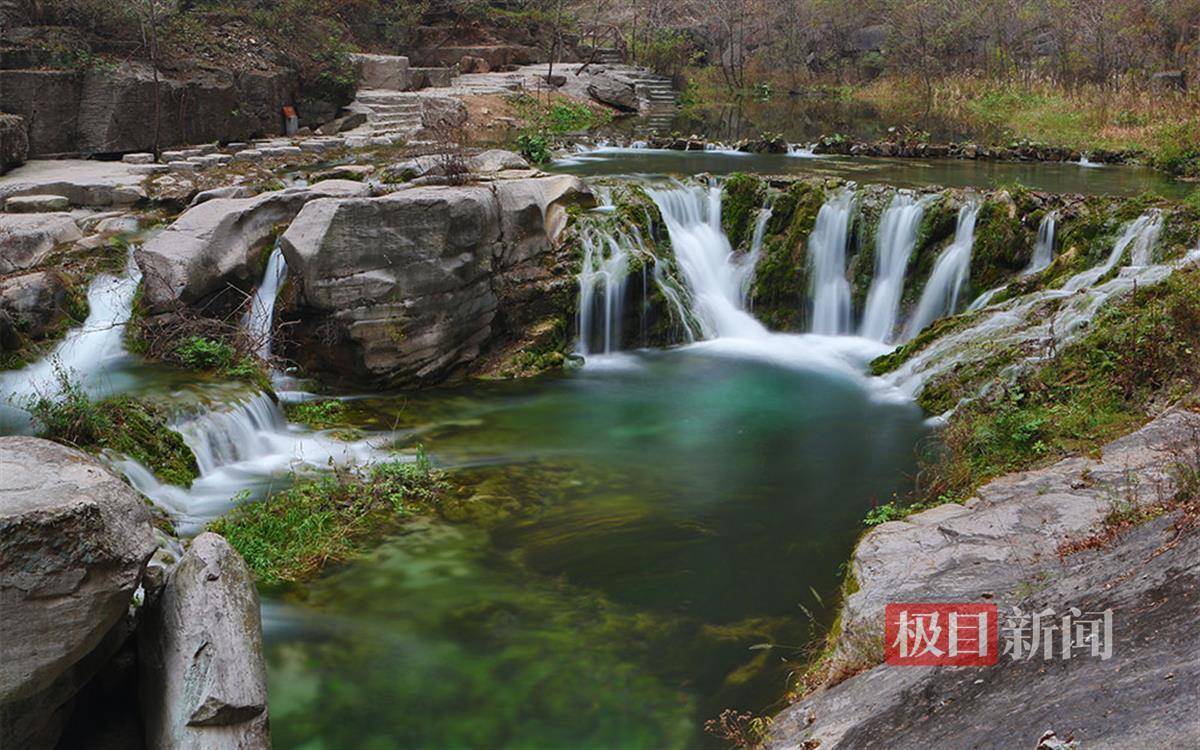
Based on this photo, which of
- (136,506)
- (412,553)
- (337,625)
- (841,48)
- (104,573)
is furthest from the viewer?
(841,48)

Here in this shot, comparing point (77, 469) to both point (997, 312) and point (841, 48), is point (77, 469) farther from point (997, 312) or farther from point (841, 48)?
point (841, 48)

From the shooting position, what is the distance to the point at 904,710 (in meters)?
3.97

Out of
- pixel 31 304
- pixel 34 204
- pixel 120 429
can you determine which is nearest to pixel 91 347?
pixel 31 304

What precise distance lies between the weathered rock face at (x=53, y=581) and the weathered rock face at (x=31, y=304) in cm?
524

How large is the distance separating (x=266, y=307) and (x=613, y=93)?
66.0 feet

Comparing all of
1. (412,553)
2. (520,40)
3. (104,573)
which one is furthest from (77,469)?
(520,40)

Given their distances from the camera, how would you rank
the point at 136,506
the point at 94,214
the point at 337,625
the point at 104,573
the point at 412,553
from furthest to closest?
the point at 94,214 → the point at 412,553 → the point at 337,625 → the point at 136,506 → the point at 104,573

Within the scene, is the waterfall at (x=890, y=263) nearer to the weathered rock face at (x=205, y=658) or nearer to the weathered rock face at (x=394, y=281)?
the weathered rock face at (x=394, y=281)

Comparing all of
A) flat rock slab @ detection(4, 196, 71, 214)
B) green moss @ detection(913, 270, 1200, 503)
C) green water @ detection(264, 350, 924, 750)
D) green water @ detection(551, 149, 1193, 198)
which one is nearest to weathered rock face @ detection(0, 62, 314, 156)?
flat rock slab @ detection(4, 196, 71, 214)

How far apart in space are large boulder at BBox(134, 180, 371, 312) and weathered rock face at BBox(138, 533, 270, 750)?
558 centimetres

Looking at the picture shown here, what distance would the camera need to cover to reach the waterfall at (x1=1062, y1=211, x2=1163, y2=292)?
984 centimetres

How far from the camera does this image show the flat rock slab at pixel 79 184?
12.1m

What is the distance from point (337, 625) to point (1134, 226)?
9.51 metres

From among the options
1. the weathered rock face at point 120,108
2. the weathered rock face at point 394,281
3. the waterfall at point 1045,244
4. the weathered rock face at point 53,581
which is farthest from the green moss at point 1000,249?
the weathered rock face at point 120,108
